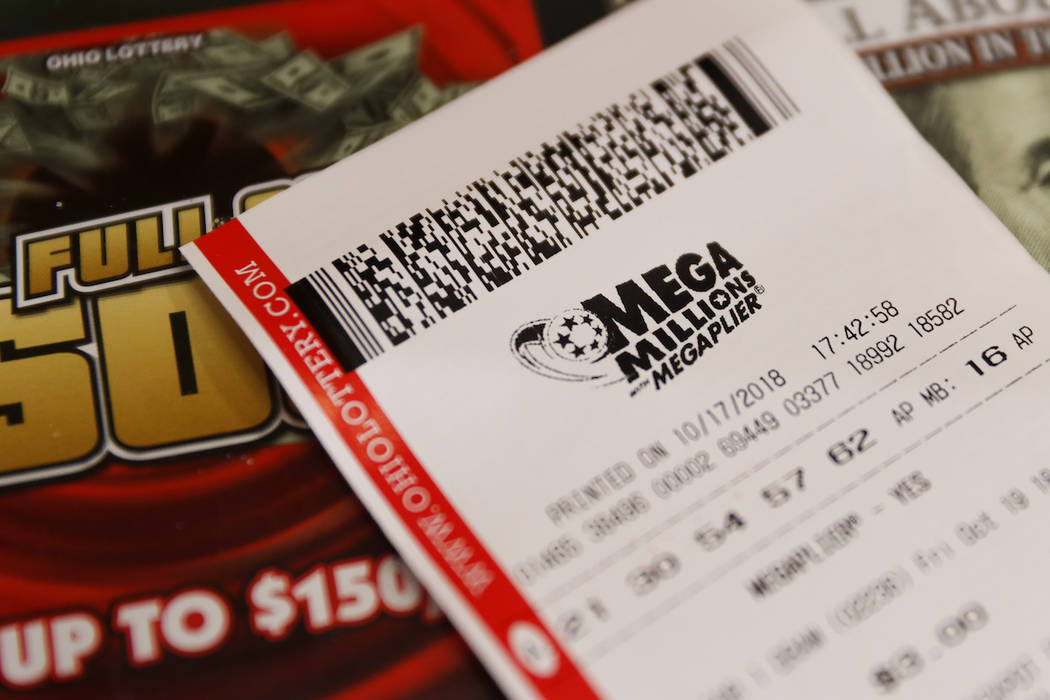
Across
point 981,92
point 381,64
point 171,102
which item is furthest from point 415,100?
point 981,92

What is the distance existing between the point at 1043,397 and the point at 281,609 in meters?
0.36

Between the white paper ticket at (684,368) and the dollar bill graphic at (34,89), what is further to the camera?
the dollar bill graphic at (34,89)

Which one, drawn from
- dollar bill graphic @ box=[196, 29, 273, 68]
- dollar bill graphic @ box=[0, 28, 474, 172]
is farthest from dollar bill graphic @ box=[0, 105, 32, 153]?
dollar bill graphic @ box=[196, 29, 273, 68]

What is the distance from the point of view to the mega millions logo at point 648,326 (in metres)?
0.35

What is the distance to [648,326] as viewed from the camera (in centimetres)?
36

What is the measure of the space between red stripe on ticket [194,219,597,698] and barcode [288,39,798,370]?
11 millimetres

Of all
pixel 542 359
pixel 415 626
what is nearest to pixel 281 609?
pixel 415 626

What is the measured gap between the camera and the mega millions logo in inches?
13.9

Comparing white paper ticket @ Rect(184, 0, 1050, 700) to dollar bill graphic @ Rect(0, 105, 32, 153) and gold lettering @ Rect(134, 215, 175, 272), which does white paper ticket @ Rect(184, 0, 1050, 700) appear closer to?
gold lettering @ Rect(134, 215, 175, 272)

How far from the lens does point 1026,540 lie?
33 centimetres

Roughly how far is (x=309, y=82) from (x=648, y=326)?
0.25 meters

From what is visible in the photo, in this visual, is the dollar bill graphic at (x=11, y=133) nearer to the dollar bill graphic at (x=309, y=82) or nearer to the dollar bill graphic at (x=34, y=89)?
the dollar bill graphic at (x=34, y=89)

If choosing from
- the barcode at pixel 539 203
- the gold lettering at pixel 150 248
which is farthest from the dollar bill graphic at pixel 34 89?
the barcode at pixel 539 203

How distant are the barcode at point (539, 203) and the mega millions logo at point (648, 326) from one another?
3cm
